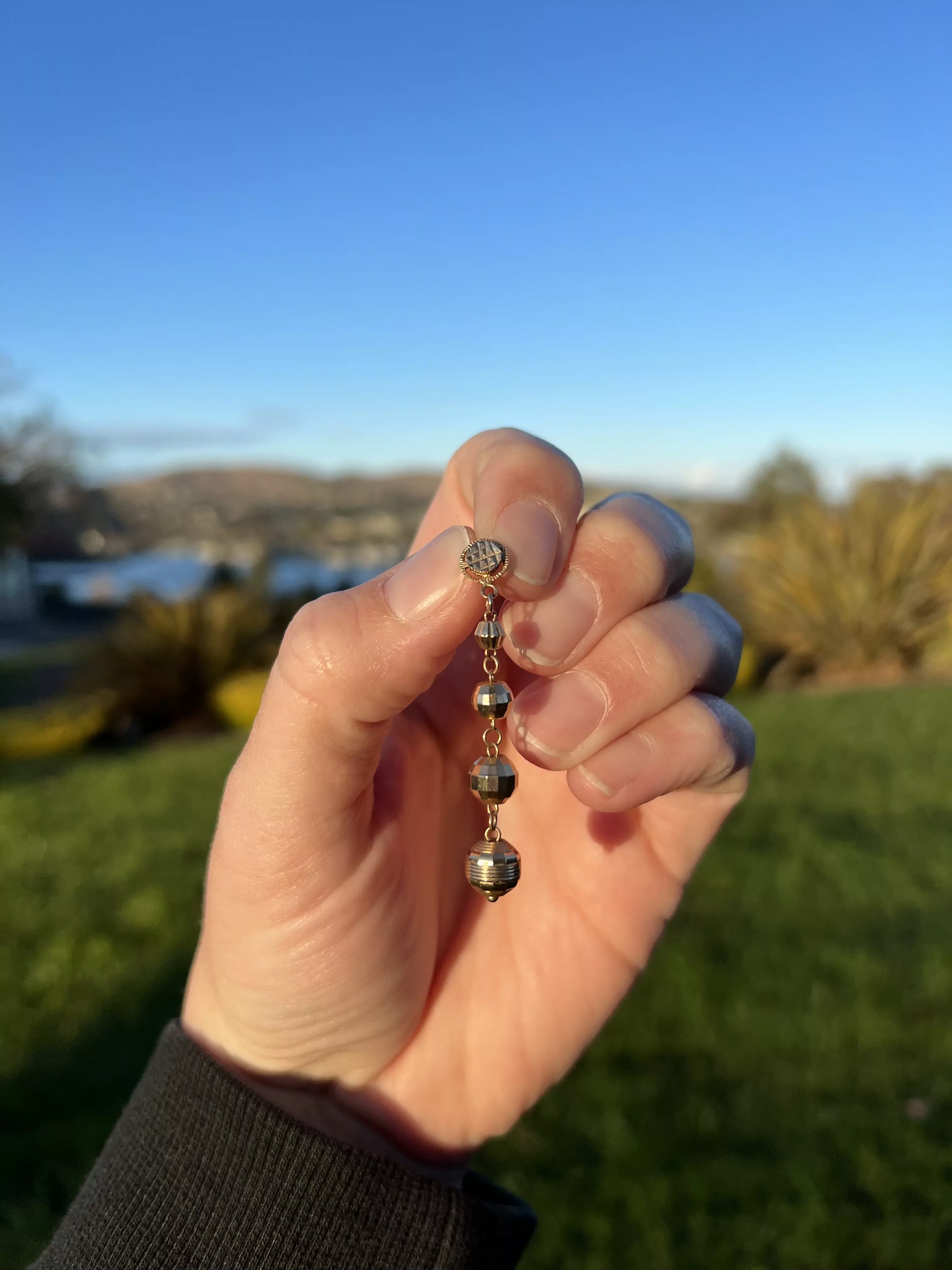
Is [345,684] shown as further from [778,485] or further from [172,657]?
[778,485]

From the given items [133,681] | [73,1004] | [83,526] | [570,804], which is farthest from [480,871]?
[83,526]

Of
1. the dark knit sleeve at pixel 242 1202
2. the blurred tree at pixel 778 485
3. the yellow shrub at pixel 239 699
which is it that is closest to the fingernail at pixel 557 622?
the dark knit sleeve at pixel 242 1202

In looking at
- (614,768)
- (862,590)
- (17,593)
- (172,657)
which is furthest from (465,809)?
(17,593)

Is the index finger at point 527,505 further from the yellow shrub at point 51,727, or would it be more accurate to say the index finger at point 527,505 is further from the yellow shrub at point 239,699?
the yellow shrub at point 239,699

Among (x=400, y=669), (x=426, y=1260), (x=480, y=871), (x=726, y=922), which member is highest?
(x=400, y=669)

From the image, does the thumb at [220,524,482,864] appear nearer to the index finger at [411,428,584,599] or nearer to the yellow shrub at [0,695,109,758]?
the index finger at [411,428,584,599]

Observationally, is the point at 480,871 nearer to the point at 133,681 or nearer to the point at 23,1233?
the point at 23,1233
